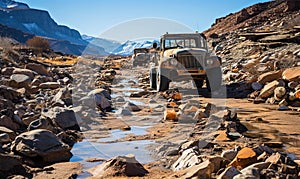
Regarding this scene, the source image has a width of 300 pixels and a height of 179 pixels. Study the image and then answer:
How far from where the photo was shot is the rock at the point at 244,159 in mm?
3912

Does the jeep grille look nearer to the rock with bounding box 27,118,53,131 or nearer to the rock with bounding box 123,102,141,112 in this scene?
the rock with bounding box 123,102,141,112

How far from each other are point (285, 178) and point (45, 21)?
141 metres

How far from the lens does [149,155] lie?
17.0ft

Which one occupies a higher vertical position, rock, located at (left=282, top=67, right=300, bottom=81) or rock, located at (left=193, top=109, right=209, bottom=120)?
rock, located at (left=282, top=67, right=300, bottom=81)

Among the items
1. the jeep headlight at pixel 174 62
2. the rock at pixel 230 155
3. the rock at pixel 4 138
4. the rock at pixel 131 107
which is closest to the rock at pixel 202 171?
the rock at pixel 230 155

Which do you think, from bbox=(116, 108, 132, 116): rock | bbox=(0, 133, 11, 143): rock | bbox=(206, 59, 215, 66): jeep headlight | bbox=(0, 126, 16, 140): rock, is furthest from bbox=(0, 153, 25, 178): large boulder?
bbox=(206, 59, 215, 66): jeep headlight

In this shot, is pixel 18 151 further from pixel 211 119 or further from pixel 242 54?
pixel 242 54

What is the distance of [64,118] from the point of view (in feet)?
22.6

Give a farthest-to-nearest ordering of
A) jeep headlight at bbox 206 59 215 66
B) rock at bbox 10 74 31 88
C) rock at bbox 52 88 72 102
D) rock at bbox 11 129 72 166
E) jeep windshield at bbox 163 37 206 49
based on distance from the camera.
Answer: jeep windshield at bbox 163 37 206 49
jeep headlight at bbox 206 59 215 66
rock at bbox 10 74 31 88
rock at bbox 52 88 72 102
rock at bbox 11 129 72 166

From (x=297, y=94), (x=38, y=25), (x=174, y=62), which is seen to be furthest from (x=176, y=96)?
(x=38, y=25)

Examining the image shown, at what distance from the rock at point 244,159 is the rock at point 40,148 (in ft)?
7.73

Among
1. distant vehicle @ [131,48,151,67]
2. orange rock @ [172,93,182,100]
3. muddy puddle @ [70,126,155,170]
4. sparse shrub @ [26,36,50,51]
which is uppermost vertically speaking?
sparse shrub @ [26,36,50,51]

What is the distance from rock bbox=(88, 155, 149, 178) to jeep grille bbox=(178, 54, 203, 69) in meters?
7.30

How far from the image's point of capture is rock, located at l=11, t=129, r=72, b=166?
4.84 metres
